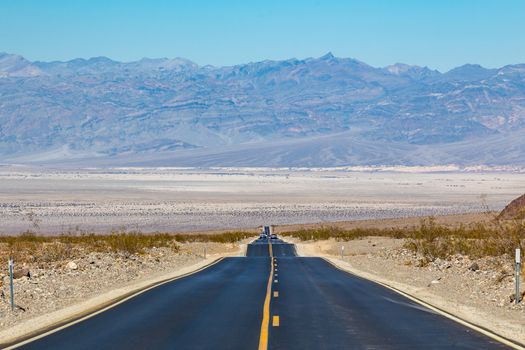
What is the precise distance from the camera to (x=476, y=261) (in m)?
31.6

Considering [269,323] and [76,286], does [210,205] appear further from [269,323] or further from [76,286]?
[269,323]

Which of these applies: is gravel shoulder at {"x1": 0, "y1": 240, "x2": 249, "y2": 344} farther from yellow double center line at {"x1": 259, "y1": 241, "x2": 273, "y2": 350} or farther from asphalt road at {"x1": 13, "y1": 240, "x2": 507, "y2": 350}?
yellow double center line at {"x1": 259, "y1": 241, "x2": 273, "y2": 350}

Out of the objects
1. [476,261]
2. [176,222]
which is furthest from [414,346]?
[176,222]

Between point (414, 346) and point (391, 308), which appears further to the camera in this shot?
point (391, 308)

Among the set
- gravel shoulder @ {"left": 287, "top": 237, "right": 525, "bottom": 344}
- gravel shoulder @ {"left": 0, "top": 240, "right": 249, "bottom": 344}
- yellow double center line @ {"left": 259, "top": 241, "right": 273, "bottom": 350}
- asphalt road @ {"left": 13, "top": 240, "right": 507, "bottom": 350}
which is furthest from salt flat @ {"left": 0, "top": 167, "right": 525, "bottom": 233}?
yellow double center line @ {"left": 259, "top": 241, "right": 273, "bottom": 350}

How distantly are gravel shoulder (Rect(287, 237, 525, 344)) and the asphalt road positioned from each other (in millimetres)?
983

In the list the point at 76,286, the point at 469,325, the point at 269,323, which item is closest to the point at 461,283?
the point at 469,325

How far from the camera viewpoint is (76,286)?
26.8m

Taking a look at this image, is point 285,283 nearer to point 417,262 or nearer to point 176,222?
point 417,262

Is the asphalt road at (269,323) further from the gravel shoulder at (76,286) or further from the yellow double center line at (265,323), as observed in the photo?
the gravel shoulder at (76,286)

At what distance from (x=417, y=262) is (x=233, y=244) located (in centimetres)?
2930

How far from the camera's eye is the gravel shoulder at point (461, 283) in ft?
63.2

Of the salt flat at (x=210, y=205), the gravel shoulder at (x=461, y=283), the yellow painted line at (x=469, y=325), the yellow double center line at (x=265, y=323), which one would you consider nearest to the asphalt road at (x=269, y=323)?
the yellow double center line at (x=265, y=323)

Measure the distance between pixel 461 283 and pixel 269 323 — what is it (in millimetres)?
12306
